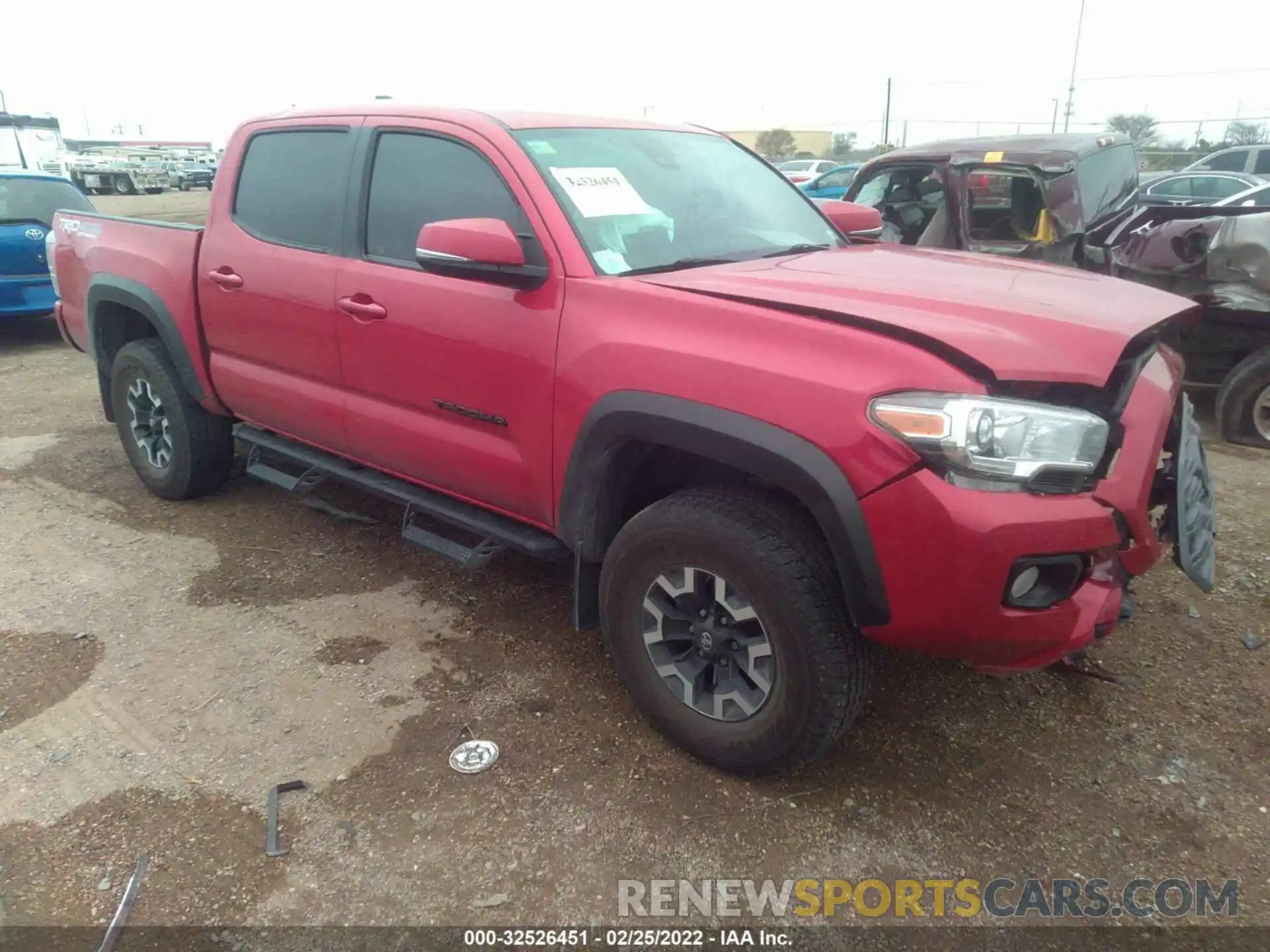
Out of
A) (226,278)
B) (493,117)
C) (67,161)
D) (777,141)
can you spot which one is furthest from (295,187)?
(777,141)

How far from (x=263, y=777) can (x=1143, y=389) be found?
2687 millimetres

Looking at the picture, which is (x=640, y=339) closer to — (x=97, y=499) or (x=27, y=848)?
(x=27, y=848)

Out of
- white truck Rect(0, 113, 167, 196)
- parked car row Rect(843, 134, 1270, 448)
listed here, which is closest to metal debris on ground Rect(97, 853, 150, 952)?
parked car row Rect(843, 134, 1270, 448)

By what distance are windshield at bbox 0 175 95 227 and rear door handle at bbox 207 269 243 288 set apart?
566 centimetres

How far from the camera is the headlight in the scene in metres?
2.01

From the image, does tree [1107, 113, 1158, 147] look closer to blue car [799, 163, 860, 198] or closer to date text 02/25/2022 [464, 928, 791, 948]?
blue car [799, 163, 860, 198]

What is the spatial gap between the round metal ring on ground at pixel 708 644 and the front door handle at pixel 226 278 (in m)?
2.38

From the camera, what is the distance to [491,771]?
269 centimetres

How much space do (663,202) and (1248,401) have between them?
13.8 ft

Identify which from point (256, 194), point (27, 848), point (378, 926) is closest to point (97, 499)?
point (256, 194)

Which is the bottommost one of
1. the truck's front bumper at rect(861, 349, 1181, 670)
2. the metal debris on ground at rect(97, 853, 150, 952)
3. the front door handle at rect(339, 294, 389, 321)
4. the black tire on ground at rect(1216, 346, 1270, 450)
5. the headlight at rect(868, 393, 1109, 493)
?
the metal debris on ground at rect(97, 853, 150, 952)

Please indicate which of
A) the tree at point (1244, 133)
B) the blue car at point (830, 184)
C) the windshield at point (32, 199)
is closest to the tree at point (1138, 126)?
the tree at point (1244, 133)

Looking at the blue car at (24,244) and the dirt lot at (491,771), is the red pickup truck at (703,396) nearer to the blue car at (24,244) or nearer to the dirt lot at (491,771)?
the dirt lot at (491,771)

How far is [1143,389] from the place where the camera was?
89.8 inches
